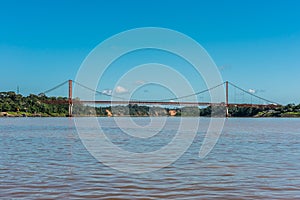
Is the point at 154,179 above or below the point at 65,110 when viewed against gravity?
below

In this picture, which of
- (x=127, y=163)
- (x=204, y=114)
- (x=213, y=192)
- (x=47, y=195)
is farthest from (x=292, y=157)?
(x=204, y=114)

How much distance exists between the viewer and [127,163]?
11.7 m

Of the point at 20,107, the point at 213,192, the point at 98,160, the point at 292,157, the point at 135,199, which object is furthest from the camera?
the point at 20,107

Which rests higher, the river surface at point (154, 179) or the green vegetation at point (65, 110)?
the green vegetation at point (65, 110)

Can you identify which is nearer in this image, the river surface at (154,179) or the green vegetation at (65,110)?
the river surface at (154,179)

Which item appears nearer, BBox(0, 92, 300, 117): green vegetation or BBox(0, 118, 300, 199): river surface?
BBox(0, 118, 300, 199): river surface

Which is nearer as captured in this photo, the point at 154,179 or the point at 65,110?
the point at 154,179

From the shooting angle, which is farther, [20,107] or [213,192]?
[20,107]

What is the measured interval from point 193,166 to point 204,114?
123532 millimetres

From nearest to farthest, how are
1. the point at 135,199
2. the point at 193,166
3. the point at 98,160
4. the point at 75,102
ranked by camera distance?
the point at 135,199 → the point at 193,166 → the point at 98,160 → the point at 75,102

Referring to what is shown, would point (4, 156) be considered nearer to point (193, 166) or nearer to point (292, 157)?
point (193, 166)

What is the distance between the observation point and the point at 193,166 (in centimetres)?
1120

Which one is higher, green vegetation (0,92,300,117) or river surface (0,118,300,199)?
green vegetation (0,92,300,117)

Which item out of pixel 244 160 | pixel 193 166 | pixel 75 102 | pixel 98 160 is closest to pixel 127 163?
pixel 98 160
